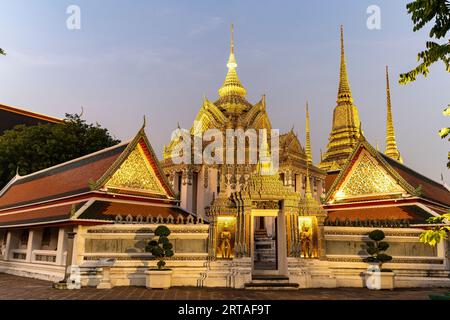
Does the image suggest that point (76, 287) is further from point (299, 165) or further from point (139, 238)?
point (299, 165)

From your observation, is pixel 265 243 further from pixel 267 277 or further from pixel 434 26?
pixel 434 26

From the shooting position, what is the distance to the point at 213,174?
92.6ft

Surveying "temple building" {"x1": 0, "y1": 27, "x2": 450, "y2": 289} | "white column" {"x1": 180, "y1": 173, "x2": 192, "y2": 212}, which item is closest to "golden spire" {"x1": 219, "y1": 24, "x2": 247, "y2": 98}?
"white column" {"x1": 180, "y1": 173, "x2": 192, "y2": 212}

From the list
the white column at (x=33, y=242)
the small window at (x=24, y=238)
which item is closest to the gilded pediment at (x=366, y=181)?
the white column at (x=33, y=242)

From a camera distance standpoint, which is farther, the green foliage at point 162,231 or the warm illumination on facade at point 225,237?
the warm illumination on facade at point 225,237

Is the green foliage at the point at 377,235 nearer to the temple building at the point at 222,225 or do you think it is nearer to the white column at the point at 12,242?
the temple building at the point at 222,225

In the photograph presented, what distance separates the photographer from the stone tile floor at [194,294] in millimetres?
10727

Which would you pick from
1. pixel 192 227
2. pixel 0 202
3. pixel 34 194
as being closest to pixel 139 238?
pixel 192 227

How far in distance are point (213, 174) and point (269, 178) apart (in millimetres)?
14155

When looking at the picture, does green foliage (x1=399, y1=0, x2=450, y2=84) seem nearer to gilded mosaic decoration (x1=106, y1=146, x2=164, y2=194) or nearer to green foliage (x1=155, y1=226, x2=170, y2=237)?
green foliage (x1=155, y1=226, x2=170, y2=237)

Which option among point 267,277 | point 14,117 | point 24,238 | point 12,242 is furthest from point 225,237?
point 14,117

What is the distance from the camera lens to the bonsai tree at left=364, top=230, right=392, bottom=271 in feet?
44.5

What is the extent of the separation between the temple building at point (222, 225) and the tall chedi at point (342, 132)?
58.6 feet

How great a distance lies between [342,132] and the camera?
138ft
